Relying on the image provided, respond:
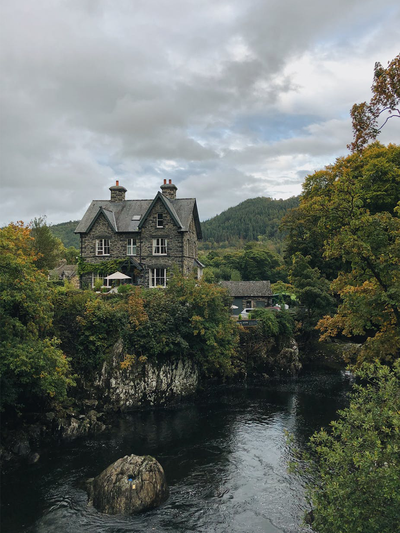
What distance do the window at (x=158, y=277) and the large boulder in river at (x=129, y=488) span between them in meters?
30.7

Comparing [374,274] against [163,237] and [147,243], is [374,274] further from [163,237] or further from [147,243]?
[147,243]

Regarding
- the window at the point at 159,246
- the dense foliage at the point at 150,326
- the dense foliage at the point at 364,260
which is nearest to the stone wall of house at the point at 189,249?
the window at the point at 159,246

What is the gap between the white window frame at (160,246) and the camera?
4936 cm

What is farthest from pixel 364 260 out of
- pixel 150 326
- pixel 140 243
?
pixel 140 243

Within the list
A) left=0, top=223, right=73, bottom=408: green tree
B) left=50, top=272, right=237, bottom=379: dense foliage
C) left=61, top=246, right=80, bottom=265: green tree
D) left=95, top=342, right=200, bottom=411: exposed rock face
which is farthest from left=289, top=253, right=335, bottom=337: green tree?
left=61, top=246, right=80, bottom=265: green tree

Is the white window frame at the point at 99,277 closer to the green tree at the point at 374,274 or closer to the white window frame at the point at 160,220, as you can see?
the white window frame at the point at 160,220

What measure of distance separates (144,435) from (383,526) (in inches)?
764

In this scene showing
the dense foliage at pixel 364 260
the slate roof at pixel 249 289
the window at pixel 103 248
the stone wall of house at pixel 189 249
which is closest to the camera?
the dense foliage at pixel 364 260

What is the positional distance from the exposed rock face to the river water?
1.50 meters

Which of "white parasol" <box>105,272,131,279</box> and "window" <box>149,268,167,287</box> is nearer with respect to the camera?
"white parasol" <box>105,272,131,279</box>

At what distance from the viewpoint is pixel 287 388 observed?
3912 cm

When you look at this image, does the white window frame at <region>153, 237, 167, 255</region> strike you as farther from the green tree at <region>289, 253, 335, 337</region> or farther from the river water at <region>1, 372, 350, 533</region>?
the river water at <region>1, 372, 350, 533</region>

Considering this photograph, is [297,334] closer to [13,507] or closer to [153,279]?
[153,279]

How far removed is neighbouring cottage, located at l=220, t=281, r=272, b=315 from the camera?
66562mm
